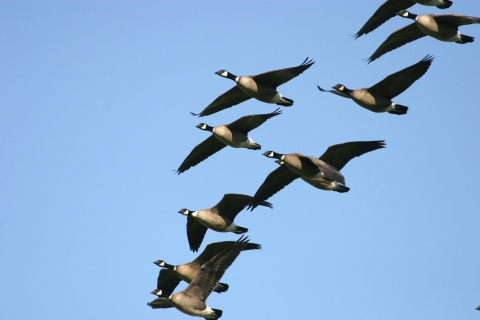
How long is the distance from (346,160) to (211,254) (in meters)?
3.99

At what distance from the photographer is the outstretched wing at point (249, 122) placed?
22.7 metres

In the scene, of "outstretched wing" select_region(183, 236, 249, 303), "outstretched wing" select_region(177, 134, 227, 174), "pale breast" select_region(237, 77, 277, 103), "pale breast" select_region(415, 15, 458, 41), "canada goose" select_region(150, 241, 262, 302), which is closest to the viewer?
"outstretched wing" select_region(183, 236, 249, 303)

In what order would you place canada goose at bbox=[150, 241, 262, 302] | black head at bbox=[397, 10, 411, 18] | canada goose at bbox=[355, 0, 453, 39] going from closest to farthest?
1. canada goose at bbox=[150, 241, 262, 302]
2. black head at bbox=[397, 10, 411, 18]
3. canada goose at bbox=[355, 0, 453, 39]

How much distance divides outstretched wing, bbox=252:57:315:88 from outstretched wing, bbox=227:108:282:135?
2.26ft

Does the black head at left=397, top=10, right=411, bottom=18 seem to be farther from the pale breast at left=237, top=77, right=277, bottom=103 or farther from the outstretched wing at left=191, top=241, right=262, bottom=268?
the outstretched wing at left=191, top=241, right=262, bottom=268

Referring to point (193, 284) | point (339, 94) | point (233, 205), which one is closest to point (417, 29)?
point (339, 94)

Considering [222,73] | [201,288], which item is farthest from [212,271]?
[222,73]

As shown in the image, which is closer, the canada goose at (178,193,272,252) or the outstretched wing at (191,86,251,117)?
the canada goose at (178,193,272,252)

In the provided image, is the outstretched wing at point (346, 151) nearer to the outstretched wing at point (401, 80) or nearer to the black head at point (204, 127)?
the outstretched wing at point (401, 80)

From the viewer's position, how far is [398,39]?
77.8 ft

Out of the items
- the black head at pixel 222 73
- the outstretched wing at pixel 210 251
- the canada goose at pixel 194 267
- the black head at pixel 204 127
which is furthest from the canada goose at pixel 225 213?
the black head at pixel 222 73

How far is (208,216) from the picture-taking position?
23.2 meters

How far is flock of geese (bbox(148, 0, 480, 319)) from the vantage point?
861 inches

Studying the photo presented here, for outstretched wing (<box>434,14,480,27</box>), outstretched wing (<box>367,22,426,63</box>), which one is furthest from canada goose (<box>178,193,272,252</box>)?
outstretched wing (<box>434,14,480,27</box>)
